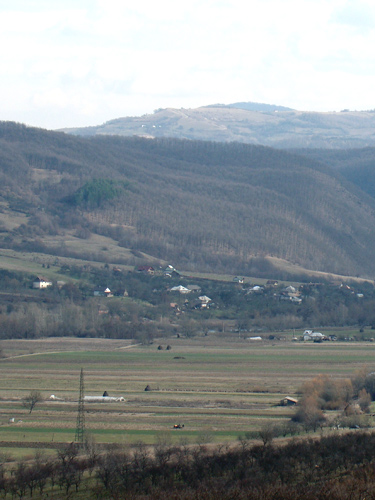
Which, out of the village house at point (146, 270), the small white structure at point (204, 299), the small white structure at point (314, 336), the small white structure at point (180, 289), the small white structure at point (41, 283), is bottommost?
the small white structure at point (204, 299)

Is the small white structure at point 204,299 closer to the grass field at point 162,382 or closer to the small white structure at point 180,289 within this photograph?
the small white structure at point 180,289

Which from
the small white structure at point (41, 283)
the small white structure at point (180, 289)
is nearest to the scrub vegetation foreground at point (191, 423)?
the small white structure at point (41, 283)

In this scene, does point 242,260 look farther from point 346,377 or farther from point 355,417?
point 355,417

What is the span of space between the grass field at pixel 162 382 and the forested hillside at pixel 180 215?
60.1 meters

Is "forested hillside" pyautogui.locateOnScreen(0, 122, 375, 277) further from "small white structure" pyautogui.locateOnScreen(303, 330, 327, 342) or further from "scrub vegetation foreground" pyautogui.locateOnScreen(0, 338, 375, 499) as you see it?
"scrub vegetation foreground" pyautogui.locateOnScreen(0, 338, 375, 499)

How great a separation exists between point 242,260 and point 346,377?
3474 inches

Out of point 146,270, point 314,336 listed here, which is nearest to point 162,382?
point 314,336

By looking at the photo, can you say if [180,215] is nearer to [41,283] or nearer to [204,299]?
[204,299]

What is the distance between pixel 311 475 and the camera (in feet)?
90.3

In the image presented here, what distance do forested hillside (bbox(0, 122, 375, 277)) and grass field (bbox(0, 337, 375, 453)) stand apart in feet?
197

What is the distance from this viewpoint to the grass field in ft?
133

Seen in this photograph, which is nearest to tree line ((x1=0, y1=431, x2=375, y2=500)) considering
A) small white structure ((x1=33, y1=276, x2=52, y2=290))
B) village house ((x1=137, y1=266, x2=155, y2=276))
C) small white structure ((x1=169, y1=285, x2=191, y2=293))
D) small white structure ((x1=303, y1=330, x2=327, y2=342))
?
small white structure ((x1=303, y1=330, x2=327, y2=342))

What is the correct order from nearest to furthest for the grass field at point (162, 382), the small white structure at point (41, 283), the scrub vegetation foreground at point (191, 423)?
the scrub vegetation foreground at point (191, 423) → the grass field at point (162, 382) → the small white structure at point (41, 283)

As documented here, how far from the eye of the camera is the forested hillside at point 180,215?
150 meters
